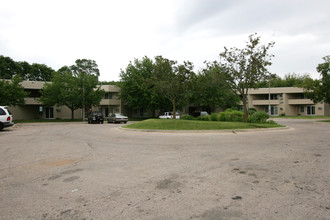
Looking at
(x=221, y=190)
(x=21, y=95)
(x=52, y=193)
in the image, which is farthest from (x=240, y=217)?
(x=21, y=95)

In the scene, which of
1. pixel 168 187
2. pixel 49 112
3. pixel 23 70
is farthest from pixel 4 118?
pixel 23 70

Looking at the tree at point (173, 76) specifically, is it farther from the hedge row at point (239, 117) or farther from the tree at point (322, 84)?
the tree at point (322, 84)

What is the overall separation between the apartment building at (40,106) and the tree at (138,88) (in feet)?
15.3

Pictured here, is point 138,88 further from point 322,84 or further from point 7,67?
point 7,67

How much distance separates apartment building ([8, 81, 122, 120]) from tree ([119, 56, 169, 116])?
15.3ft

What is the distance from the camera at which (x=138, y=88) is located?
1565 inches

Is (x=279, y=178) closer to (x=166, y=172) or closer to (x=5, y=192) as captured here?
(x=166, y=172)

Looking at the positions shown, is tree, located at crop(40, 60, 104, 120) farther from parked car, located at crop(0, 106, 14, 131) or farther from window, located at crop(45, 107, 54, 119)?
parked car, located at crop(0, 106, 14, 131)

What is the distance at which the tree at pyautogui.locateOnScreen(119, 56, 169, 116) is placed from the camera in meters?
39.8

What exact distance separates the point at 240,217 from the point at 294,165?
12.2 feet

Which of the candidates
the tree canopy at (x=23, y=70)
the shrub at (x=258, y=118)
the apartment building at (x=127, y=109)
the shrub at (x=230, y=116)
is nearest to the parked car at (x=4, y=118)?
the shrub at (x=230, y=116)

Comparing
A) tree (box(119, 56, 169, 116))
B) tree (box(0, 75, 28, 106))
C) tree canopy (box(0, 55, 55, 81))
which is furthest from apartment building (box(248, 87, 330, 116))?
tree canopy (box(0, 55, 55, 81))

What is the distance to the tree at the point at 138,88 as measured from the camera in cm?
3975

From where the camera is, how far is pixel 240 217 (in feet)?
10.7
